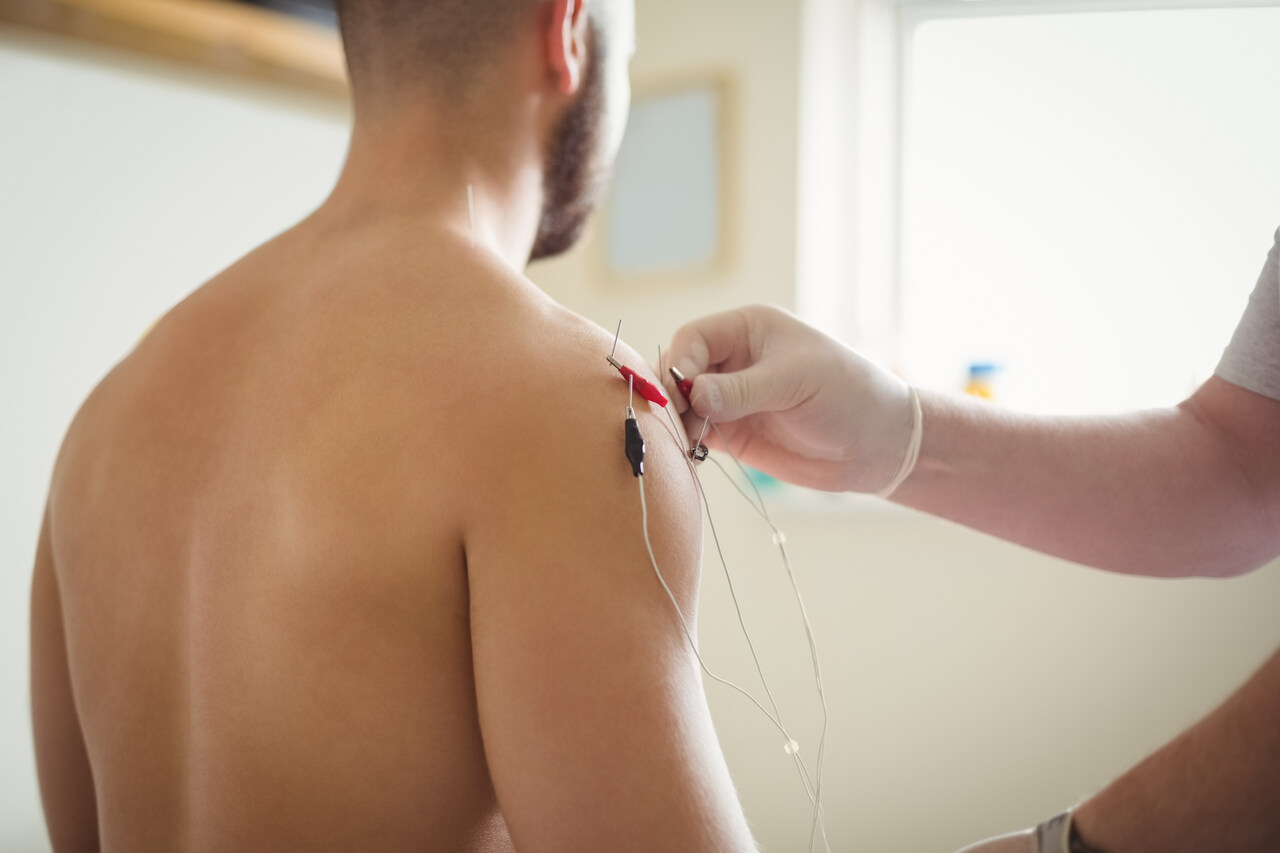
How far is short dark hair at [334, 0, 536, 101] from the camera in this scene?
3.04 feet

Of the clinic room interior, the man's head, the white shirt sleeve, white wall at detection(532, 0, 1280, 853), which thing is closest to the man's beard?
Answer: the man's head

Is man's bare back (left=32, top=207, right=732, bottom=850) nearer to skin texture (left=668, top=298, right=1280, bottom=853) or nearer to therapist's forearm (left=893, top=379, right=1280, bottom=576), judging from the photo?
skin texture (left=668, top=298, right=1280, bottom=853)

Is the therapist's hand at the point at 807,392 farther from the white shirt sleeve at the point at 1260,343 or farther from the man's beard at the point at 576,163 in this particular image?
the white shirt sleeve at the point at 1260,343

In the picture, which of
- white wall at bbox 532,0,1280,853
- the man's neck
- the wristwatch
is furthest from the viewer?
white wall at bbox 532,0,1280,853

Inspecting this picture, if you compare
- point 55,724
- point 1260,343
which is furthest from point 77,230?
point 1260,343

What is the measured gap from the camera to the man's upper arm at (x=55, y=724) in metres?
0.95

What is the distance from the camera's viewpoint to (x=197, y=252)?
1.98m

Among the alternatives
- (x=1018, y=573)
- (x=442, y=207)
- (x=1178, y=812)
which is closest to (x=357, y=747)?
(x=442, y=207)

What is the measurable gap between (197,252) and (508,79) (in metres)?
1.31

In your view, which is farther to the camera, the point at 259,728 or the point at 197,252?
the point at 197,252

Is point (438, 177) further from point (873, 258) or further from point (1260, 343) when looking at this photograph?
point (873, 258)

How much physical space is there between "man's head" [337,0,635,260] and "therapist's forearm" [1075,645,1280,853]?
82 cm

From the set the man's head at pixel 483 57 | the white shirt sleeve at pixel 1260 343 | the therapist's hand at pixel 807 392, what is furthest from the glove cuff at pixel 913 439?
the man's head at pixel 483 57

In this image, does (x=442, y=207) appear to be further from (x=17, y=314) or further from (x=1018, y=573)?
(x=1018, y=573)
